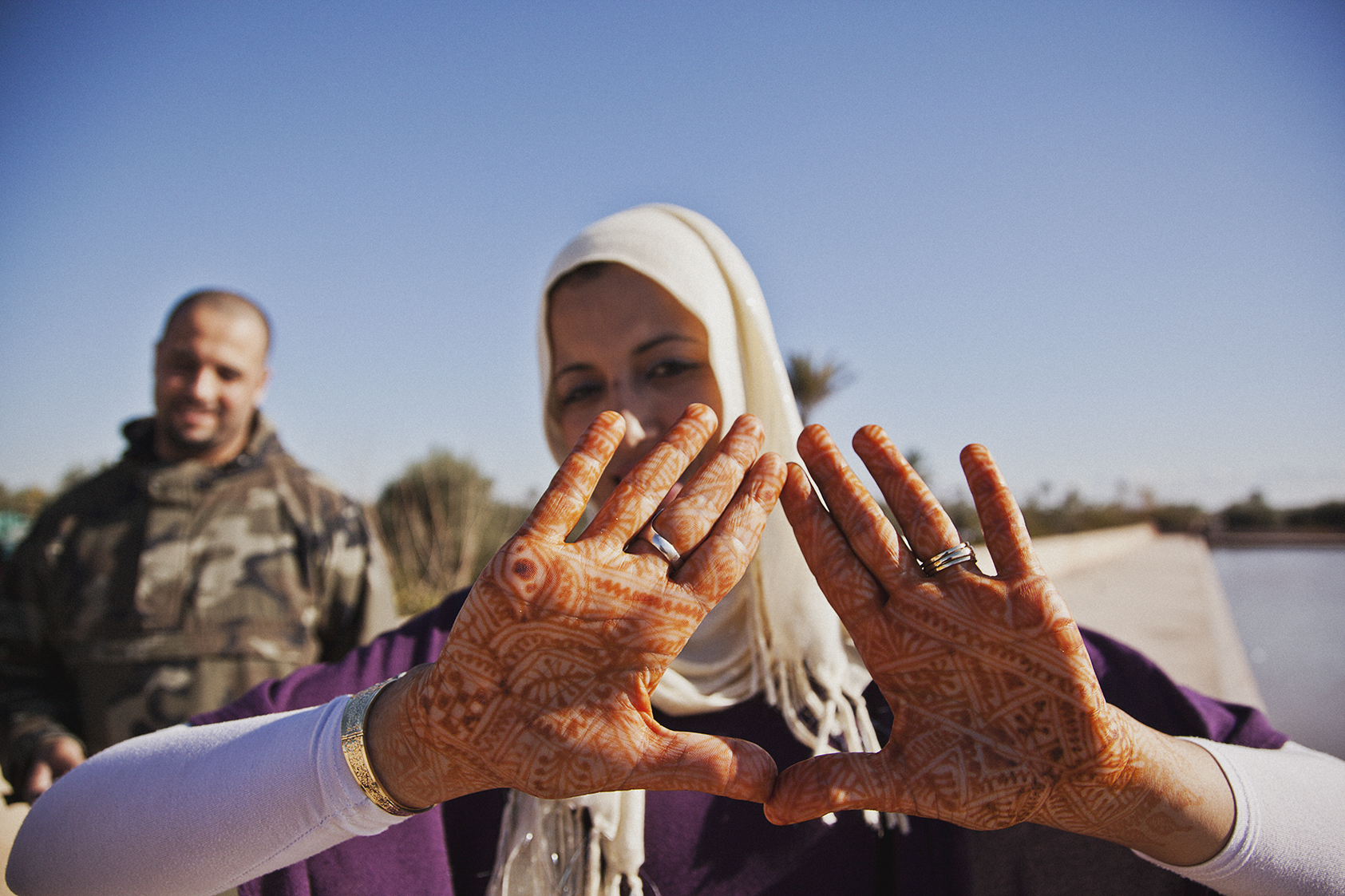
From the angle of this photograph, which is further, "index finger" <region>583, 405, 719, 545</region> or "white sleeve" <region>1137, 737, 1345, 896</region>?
"white sleeve" <region>1137, 737, 1345, 896</region>

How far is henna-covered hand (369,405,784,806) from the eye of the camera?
3.31 feet

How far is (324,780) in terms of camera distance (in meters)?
1.12

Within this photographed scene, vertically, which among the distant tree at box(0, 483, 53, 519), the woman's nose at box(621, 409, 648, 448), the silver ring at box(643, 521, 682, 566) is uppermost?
the distant tree at box(0, 483, 53, 519)

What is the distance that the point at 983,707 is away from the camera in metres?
1.03

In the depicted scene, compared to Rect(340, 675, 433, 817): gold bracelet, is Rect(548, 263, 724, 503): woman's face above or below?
above

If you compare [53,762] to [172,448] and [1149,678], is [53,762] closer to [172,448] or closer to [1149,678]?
[172,448]

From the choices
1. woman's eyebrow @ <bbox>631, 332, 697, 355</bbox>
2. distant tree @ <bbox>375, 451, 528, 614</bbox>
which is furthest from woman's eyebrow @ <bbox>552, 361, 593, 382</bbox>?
distant tree @ <bbox>375, 451, 528, 614</bbox>

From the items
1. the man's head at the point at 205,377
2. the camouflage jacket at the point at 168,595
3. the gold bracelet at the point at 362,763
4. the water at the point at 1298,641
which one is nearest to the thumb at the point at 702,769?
the gold bracelet at the point at 362,763

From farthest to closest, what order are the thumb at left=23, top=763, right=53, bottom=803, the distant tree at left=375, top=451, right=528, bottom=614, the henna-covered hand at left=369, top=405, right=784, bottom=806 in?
the distant tree at left=375, top=451, right=528, bottom=614
the thumb at left=23, top=763, right=53, bottom=803
the henna-covered hand at left=369, top=405, right=784, bottom=806

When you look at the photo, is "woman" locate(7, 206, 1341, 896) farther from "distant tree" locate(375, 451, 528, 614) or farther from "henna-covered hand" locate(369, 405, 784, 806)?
"distant tree" locate(375, 451, 528, 614)

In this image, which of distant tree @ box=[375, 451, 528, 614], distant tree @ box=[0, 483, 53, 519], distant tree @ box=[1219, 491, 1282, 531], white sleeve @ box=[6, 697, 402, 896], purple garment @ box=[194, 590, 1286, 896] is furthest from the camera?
distant tree @ box=[1219, 491, 1282, 531]

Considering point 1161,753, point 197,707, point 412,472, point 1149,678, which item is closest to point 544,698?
point 1161,753

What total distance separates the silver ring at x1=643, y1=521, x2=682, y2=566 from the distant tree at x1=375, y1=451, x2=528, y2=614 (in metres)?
11.3

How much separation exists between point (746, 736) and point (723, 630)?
0.89ft
